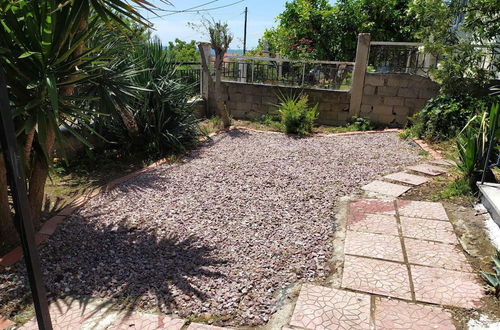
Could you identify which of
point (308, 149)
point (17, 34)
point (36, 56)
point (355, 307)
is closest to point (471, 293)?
point (355, 307)

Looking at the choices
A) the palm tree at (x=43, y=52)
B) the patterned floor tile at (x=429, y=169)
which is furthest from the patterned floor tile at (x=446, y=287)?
the palm tree at (x=43, y=52)

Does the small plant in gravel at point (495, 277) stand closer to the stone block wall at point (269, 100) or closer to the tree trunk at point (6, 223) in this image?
the tree trunk at point (6, 223)

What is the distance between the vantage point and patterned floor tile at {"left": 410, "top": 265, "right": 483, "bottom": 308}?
7.68 ft

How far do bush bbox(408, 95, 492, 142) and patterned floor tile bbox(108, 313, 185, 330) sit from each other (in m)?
5.25

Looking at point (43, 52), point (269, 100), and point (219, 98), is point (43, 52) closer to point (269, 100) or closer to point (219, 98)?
point (219, 98)

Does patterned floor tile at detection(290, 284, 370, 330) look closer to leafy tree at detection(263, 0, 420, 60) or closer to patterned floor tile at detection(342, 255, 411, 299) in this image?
patterned floor tile at detection(342, 255, 411, 299)

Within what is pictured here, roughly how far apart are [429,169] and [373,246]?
227 centimetres

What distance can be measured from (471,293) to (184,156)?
4.30 meters

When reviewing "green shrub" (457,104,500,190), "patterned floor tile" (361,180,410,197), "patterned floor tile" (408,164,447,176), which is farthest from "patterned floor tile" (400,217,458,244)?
"patterned floor tile" (408,164,447,176)

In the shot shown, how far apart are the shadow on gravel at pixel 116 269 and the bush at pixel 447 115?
4.71m

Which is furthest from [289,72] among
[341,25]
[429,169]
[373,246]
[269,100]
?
[373,246]

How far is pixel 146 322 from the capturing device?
2.23 m

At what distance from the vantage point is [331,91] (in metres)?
8.16

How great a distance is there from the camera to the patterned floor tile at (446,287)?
7.68 feet
